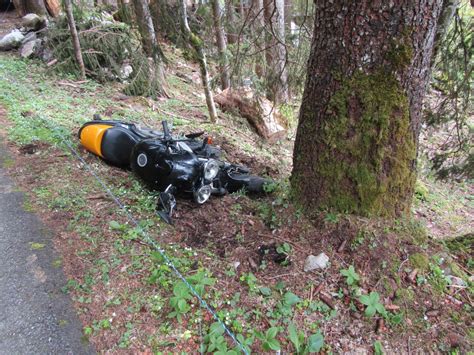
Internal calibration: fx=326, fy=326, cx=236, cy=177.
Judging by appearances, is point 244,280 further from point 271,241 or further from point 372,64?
point 372,64

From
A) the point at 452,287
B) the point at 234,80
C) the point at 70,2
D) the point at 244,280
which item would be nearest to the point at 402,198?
the point at 452,287

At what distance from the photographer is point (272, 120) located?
8141 mm

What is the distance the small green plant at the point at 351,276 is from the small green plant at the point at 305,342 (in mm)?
454

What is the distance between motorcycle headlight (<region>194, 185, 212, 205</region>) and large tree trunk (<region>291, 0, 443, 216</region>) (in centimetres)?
90

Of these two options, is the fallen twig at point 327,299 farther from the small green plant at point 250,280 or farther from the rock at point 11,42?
the rock at point 11,42

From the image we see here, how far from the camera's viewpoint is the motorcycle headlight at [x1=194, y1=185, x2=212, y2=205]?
302 centimetres

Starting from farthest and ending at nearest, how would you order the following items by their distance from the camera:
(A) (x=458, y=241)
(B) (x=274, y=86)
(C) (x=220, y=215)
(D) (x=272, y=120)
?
(D) (x=272, y=120), (B) (x=274, y=86), (A) (x=458, y=241), (C) (x=220, y=215)

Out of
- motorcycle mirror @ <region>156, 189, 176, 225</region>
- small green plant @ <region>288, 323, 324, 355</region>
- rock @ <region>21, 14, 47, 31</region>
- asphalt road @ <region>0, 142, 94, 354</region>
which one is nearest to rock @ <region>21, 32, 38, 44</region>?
rock @ <region>21, 14, 47, 31</region>

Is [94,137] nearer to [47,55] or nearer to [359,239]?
[359,239]

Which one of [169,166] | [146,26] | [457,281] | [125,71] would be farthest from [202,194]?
[125,71]

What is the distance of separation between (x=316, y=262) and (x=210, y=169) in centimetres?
124

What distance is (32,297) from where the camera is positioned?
2.33 m

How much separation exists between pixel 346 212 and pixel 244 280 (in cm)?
96

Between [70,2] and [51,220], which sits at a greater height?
[70,2]
